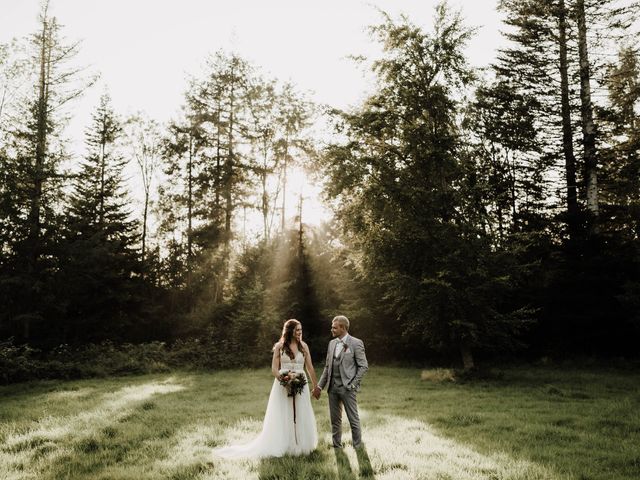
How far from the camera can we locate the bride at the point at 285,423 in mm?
6980

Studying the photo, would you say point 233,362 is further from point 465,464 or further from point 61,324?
point 465,464

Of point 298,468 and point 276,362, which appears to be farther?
A: point 276,362

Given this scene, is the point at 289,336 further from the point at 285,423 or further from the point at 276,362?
the point at 285,423

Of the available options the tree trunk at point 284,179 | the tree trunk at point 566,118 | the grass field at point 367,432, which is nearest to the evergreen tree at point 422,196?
the grass field at point 367,432

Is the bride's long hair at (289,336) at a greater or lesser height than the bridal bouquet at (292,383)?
greater

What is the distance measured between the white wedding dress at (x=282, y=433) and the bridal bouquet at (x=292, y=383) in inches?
4.6

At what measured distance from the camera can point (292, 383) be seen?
7.10m

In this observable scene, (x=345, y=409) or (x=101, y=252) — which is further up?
(x=101, y=252)

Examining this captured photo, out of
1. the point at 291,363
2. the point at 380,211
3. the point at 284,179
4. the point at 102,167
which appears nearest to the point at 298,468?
the point at 291,363

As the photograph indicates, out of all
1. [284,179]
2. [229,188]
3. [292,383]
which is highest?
[284,179]

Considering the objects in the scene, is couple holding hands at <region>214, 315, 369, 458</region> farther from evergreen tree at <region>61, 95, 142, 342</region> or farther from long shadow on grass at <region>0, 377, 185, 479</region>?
evergreen tree at <region>61, 95, 142, 342</region>

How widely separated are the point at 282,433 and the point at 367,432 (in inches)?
82.6

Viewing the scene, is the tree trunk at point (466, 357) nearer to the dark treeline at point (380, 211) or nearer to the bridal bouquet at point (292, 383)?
the dark treeline at point (380, 211)

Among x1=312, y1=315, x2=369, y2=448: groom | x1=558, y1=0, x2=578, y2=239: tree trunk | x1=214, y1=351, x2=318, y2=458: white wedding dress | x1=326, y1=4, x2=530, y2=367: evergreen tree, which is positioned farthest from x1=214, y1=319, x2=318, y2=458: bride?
x1=558, y1=0, x2=578, y2=239: tree trunk
